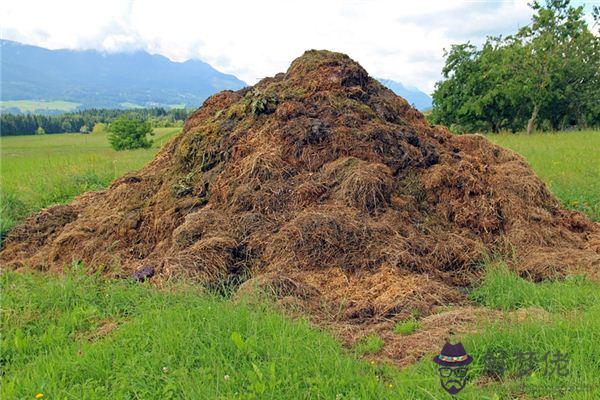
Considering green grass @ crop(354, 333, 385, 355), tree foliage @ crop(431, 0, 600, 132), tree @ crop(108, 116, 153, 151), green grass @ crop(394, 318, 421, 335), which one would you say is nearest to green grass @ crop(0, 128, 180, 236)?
green grass @ crop(354, 333, 385, 355)

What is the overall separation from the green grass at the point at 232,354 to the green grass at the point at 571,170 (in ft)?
15.1

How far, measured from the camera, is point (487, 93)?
24812 mm

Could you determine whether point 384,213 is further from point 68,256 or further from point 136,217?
point 68,256

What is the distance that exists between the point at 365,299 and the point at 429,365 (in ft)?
Answer: 4.07

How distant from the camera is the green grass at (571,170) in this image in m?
7.59

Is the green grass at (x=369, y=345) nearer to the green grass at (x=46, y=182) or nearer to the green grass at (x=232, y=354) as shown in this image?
the green grass at (x=232, y=354)

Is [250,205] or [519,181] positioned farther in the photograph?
[519,181]

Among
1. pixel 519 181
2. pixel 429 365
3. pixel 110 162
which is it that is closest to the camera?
pixel 429 365

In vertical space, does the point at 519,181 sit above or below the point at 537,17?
below

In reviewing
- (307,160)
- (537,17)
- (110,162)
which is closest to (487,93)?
(537,17)

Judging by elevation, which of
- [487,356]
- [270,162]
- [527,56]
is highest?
[527,56]

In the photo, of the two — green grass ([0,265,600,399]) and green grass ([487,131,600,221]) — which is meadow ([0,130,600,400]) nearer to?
green grass ([0,265,600,399])

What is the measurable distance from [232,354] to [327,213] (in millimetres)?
2179

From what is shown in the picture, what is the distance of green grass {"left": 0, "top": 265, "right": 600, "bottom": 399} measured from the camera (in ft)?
8.39
